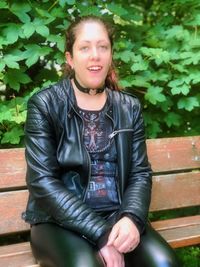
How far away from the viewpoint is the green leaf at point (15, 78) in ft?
10.2

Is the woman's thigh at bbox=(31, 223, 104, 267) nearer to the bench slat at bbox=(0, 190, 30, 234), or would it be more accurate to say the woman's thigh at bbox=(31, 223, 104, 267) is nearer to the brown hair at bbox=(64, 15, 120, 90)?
the bench slat at bbox=(0, 190, 30, 234)

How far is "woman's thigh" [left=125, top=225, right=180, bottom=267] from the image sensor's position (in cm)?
222

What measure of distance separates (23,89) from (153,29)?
3.66 ft

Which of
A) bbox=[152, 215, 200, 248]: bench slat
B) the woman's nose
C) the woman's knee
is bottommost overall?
bbox=[152, 215, 200, 248]: bench slat

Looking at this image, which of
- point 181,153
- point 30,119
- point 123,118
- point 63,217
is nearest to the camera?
point 63,217

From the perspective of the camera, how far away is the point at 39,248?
2.33 metres

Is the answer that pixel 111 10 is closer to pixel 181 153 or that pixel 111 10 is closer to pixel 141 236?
pixel 181 153

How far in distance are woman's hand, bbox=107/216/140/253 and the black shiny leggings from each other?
0.08 metres

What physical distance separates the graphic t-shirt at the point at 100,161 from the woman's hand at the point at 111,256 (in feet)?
1.09

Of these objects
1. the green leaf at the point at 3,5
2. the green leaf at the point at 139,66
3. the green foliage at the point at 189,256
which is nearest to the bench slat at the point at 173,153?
the green leaf at the point at 139,66

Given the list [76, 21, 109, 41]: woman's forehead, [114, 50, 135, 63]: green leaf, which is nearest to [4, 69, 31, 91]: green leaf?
[114, 50, 135, 63]: green leaf

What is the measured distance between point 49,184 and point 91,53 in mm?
719

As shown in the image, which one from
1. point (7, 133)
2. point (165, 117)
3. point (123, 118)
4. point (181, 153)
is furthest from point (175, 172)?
point (7, 133)

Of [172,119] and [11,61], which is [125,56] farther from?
[11,61]
